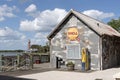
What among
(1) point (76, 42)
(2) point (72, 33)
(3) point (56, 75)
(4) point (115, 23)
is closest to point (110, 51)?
(1) point (76, 42)

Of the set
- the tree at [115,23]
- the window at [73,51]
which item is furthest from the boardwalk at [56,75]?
the tree at [115,23]

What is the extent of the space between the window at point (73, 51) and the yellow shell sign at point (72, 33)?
743 millimetres

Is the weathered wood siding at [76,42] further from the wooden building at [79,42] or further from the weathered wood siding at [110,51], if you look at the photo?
the weathered wood siding at [110,51]

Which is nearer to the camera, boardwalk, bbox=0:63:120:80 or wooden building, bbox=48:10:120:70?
boardwalk, bbox=0:63:120:80

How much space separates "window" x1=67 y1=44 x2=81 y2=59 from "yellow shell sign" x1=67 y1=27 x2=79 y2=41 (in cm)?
74

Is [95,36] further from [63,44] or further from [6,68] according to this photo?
[6,68]

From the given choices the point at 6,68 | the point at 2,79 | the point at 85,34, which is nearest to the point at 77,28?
the point at 85,34

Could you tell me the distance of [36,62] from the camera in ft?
104

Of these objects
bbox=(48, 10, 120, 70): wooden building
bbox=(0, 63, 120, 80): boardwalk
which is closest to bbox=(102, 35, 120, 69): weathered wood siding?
bbox=(48, 10, 120, 70): wooden building

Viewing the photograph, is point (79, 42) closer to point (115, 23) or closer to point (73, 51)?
point (73, 51)

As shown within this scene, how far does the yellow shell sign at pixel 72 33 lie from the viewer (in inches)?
923

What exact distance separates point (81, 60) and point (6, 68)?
681cm

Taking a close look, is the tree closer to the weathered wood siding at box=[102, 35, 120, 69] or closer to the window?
the weathered wood siding at box=[102, 35, 120, 69]

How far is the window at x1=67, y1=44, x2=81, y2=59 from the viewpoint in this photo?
23156 millimetres
